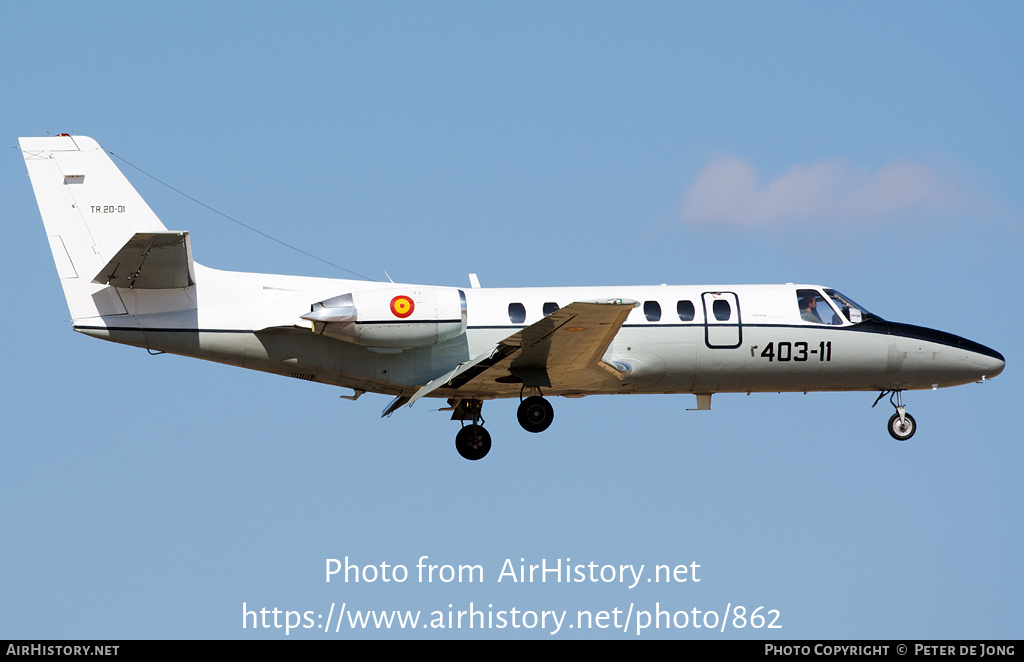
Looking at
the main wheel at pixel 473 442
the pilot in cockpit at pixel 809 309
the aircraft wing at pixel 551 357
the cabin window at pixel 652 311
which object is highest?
the pilot in cockpit at pixel 809 309

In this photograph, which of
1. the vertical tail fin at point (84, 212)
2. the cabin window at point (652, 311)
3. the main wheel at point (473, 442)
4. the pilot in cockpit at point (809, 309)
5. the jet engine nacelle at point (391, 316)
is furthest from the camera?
the main wheel at point (473, 442)

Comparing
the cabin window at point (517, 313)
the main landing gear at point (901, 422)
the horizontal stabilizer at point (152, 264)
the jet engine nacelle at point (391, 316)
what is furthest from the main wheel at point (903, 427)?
the horizontal stabilizer at point (152, 264)

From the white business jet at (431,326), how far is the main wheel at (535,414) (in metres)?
0.02

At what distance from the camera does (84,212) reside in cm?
2256

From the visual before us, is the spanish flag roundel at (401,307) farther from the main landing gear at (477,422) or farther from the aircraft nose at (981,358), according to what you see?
the aircraft nose at (981,358)

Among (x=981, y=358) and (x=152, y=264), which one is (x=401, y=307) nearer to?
(x=152, y=264)

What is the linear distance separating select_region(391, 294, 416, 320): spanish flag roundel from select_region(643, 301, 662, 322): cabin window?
13.6 ft

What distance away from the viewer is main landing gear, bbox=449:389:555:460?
2325cm

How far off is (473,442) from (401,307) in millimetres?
3642

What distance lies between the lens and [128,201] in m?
22.9

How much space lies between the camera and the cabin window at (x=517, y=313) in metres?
22.7

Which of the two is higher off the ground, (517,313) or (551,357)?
(517,313)

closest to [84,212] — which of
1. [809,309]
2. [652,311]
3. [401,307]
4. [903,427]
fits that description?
[401,307]
